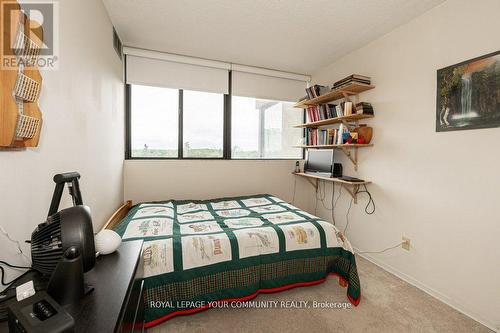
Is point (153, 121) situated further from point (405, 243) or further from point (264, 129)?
point (405, 243)

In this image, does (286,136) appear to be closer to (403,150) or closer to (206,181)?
(206,181)

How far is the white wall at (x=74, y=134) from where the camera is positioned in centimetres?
89

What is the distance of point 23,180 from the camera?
3.01ft

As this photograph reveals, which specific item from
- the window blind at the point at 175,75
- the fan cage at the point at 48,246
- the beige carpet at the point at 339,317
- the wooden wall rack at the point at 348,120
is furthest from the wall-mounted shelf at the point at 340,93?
the fan cage at the point at 48,246

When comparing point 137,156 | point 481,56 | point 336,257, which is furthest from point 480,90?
point 137,156

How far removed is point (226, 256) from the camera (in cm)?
166

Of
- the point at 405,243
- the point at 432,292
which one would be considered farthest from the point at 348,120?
the point at 432,292

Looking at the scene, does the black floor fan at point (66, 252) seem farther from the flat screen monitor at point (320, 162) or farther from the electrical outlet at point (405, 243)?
the flat screen monitor at point (320, 162)

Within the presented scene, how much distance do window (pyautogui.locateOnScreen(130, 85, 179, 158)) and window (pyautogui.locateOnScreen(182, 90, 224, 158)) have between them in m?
0.15

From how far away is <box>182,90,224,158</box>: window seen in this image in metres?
3.09

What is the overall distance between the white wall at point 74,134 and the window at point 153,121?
56 centimetres

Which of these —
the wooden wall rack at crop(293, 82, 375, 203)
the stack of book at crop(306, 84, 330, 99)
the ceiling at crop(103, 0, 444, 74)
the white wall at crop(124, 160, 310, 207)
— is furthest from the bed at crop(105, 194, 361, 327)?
the ceiling at crop(103, 0, 444, 74)

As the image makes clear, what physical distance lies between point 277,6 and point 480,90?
170 centimetres

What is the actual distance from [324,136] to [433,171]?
1.26 m
